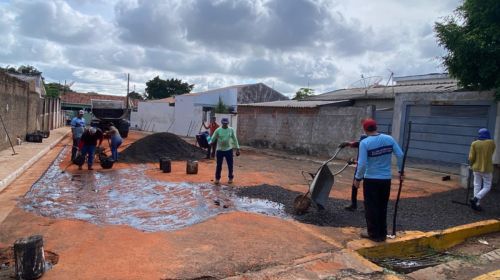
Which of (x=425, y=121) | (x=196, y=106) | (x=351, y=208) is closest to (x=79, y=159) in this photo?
(x=351, y=208)

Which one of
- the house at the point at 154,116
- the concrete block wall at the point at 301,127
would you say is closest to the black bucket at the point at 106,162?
the concrete block wall at the point at 301,127

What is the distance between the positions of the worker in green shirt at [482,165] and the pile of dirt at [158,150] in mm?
10738

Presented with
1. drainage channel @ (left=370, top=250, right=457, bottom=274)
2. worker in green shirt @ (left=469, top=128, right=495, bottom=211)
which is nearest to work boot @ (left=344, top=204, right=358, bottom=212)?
drainage channel @ (left=370, top=250, right=457, bottom=274)

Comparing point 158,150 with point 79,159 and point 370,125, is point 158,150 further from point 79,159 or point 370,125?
point 370,125

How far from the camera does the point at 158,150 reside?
17.1 m

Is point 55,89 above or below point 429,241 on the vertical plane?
above

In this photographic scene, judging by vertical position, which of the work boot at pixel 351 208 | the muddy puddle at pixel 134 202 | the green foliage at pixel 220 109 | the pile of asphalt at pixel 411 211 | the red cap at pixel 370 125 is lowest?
the muddy puddle at pixel 134 202

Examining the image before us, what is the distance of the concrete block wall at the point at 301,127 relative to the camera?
18453mm

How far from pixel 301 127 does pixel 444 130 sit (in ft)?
26.2

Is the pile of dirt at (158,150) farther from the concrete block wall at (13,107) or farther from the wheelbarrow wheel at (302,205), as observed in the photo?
the wheelbarrow wheel at (302,205)

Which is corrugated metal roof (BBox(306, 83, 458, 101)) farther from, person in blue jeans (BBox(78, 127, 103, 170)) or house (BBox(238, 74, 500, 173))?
person in blue jeans (BBox(78, 127, 103, 170))

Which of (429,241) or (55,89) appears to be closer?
(429,241)

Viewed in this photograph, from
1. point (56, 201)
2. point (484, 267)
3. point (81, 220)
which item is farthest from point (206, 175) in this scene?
point (484, 267)

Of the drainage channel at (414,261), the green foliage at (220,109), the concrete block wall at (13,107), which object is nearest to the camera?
the drainage channel at (414,261)
